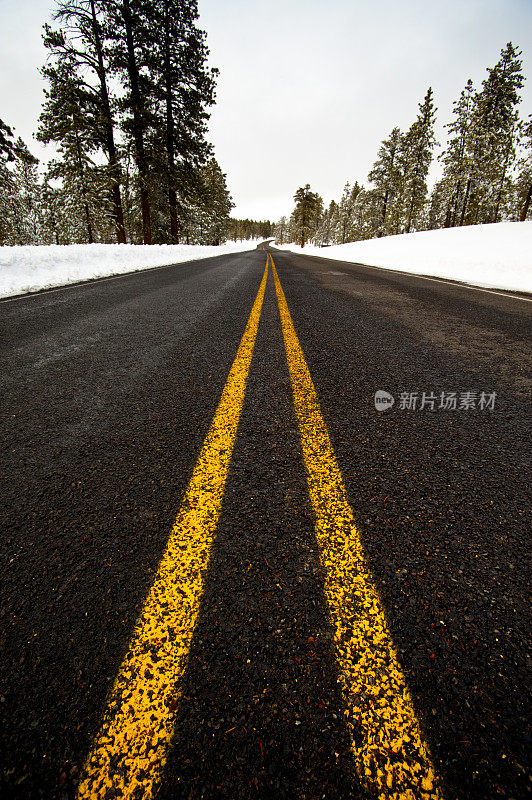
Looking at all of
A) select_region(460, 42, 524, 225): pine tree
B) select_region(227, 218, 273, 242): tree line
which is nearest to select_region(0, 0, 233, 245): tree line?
select_region(460, 42, 524, 225): pine tree

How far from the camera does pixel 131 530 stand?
1.20 metres

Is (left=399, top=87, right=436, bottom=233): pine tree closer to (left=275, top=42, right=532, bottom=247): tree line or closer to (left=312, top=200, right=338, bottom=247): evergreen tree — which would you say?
(left=275, top=42, right=532, bottom=247): tree line

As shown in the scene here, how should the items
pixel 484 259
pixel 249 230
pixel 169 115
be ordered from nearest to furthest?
pixel 484 259 < pixel 169 115 < pixel 249 230

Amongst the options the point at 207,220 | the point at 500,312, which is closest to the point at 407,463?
the point at 500,312

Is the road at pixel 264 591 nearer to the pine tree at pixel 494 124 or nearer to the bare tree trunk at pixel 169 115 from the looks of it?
the bare tree trunk at pixel 169 115

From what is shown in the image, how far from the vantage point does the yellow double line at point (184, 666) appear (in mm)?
650

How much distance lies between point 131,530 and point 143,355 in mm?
2101

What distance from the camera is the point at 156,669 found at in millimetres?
807

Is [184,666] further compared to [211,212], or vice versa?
[211,212]

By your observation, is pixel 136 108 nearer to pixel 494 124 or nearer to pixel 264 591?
pixel 264 591

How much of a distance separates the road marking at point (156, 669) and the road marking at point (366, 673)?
15.7 inches

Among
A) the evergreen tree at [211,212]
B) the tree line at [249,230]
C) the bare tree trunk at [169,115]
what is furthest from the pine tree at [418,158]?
the tree line at [249,230]

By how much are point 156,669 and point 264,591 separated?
338 millimetres

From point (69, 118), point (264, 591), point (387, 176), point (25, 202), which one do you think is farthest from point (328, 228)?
point (264, 591)
